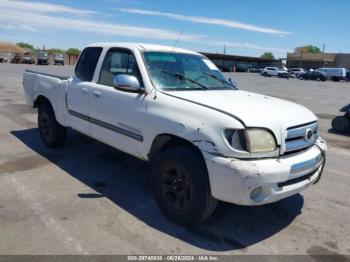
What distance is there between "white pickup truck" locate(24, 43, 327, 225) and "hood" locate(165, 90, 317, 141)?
1 centimetres

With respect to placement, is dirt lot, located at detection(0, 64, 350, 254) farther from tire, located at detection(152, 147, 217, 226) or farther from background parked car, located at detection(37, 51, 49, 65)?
background parked car, located at detection(37, 51, 49, 65)

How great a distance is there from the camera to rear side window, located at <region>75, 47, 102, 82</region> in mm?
5367

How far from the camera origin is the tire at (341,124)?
31.0 feet

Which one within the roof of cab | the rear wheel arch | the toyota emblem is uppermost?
the roof of cab

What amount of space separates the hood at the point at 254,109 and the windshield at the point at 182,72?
27 cm

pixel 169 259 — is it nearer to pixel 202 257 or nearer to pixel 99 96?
pixel 202 257

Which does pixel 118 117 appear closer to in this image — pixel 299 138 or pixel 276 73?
pixel 299 138

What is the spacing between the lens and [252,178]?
3.26 meters

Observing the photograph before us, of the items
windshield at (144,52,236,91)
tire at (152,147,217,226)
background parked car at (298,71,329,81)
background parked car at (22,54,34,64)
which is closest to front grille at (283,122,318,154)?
tire at (152,147,217,226)

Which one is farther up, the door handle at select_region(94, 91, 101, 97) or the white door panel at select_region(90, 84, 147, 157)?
the door handle at select_region(94, 91, 101, 97)

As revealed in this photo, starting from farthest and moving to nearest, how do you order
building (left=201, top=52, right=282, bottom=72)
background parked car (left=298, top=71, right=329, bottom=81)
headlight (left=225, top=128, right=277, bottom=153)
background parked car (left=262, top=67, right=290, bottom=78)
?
building (left=201, top=52, right=282, bottom=72)
background parked car (left=262, top=67, right=290, bottom=78)
background parked car (left=298, top=71, right=329, bottom=81)
headlight (left=225, top=128, right=277, bottom=153)

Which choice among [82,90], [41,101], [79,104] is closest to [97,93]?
[82,90]

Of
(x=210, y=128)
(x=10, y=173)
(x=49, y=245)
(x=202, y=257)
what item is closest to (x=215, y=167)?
(x=210, y=128)

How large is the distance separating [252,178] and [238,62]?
91.6 m
